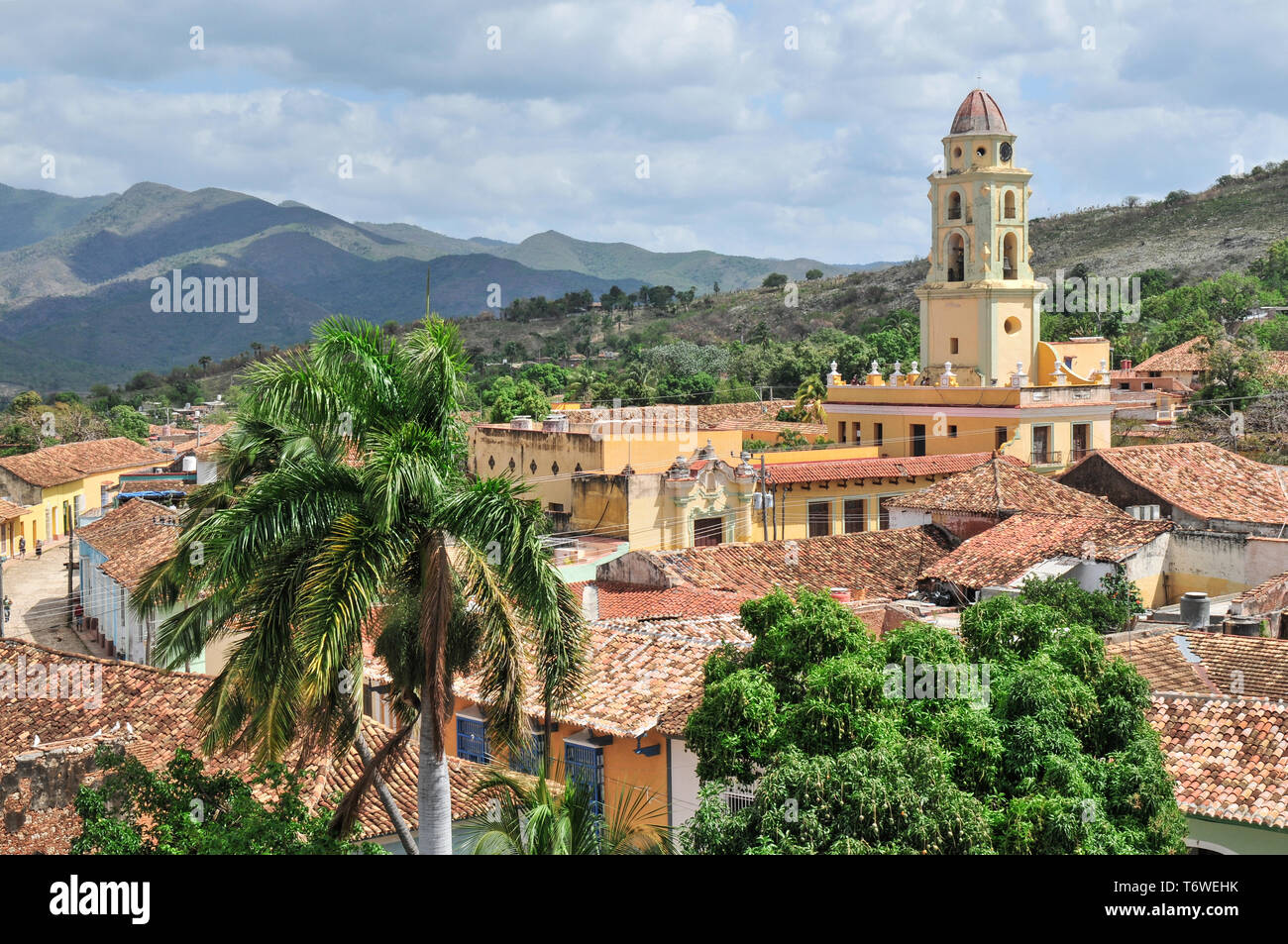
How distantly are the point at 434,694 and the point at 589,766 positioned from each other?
5.60 metres

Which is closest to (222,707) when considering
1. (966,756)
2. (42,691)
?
(966,756)

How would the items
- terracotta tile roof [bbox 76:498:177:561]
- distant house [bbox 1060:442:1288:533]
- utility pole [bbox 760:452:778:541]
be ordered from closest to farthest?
distant house [bbox 1060:442:1288:533] < terracotta tile roof [bbox 76:498:177:561] < utility pole [bbox 760:452:778:541]

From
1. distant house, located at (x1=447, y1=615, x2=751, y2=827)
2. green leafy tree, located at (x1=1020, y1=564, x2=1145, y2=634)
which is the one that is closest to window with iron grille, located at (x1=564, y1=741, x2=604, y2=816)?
distant house, located at (x1=447, y1=615, x2=751, y2=827)

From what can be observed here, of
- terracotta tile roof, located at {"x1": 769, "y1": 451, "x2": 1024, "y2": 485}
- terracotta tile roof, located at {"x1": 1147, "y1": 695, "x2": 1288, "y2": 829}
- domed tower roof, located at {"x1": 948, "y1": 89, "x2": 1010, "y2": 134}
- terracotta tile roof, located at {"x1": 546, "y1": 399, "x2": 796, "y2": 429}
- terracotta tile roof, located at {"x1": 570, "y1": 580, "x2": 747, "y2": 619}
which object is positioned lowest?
terracotta tile roof, located at {"x1": 1147, "y1": 695, "x2": 1288, "y2": 829}

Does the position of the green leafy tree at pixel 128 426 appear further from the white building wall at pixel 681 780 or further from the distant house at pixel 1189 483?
the white building wall at pixel 681 780

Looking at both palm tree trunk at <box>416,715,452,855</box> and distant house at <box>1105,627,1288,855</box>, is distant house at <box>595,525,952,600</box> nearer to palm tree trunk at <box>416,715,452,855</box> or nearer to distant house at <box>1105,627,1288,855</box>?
distant house at <box>1105,627,1288,855</box>

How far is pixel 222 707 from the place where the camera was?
9867 millimetres

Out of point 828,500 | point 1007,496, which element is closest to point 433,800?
point 1007,496

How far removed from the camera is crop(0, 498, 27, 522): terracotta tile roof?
4372cm

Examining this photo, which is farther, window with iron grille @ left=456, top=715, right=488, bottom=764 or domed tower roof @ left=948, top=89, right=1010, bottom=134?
domed tower roof @ left=948, top=89, right=1010, bottom=134

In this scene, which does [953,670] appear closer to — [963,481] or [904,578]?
[904,578]

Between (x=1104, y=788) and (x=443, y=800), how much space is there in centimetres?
495

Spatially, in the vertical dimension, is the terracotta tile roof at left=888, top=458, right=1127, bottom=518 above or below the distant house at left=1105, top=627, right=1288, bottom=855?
above

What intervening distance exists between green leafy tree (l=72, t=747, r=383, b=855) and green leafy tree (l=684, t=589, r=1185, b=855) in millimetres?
2861
